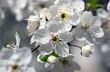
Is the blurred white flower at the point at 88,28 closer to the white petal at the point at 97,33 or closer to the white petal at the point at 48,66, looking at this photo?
the white petal at the point at 97,33

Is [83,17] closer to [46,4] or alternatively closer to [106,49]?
[46,4]

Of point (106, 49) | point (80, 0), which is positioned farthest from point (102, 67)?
point (80, 0)

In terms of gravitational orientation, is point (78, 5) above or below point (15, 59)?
above

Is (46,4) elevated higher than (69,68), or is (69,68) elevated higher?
(46,4)

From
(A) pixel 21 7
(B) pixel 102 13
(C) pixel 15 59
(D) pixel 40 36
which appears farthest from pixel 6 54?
(A) pixel 21 7

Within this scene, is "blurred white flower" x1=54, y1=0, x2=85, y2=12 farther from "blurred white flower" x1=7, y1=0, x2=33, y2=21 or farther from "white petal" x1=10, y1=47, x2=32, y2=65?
"blurred white flower" x1=7, y1=0, x2=33, y2=21

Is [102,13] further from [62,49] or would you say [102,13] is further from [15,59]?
[15,59]

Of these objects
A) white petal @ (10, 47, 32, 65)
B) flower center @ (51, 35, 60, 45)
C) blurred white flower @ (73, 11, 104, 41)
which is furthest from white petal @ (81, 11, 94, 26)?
white petal @ (10, 47, 32, 65)
